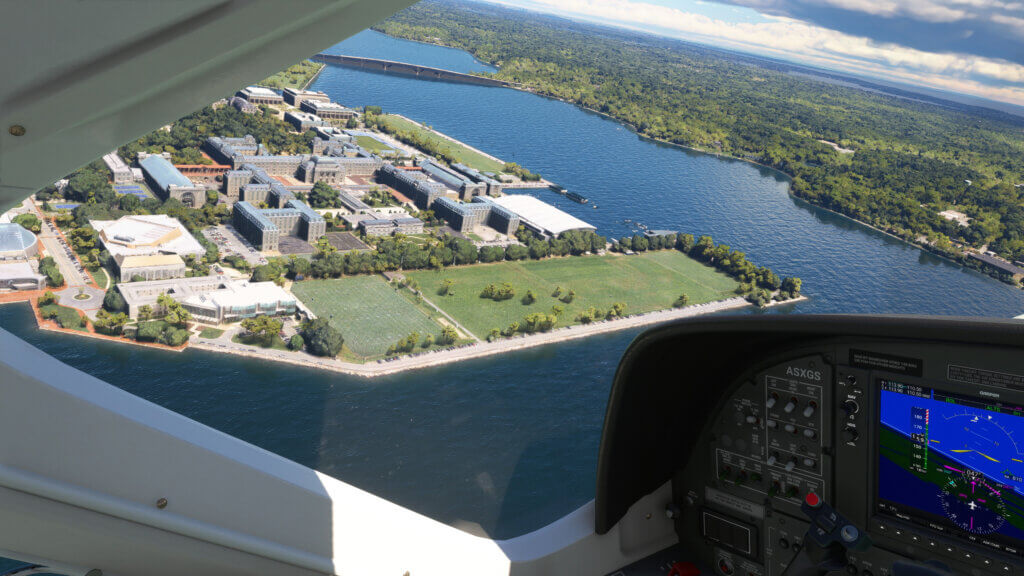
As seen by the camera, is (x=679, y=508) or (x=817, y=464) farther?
(x=679, y=508)

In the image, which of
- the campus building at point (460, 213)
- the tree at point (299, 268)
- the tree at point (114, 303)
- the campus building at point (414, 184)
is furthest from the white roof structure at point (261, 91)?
the tree at point (114, 303)

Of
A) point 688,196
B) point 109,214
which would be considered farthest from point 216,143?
point 688,196

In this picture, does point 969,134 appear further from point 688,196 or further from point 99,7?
point 99,7

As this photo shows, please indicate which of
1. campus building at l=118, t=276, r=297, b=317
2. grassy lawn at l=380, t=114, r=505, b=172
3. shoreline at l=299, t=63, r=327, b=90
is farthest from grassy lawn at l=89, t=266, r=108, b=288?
shoreline at l=299, t=63, r=327, b=90

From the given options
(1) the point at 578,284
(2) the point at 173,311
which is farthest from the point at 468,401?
(1) the point at 578,284

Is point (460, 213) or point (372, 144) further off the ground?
point (372, 144)

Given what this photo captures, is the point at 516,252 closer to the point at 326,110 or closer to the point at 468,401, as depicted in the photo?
the point at 468,401

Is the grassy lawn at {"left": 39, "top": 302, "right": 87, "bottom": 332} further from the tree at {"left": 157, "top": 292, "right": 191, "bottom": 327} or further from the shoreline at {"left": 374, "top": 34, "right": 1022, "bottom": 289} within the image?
the shoreline at {"left": 374, "top": 34, "right": 1022, "bottom": 289}
